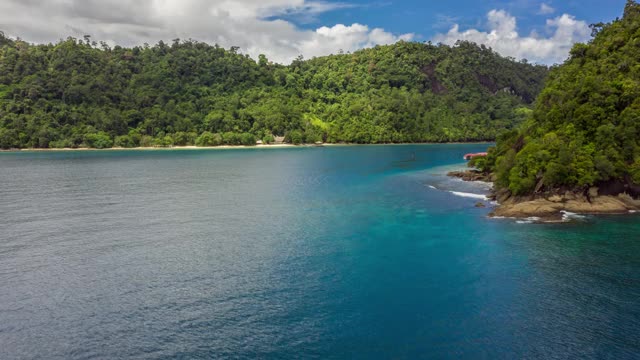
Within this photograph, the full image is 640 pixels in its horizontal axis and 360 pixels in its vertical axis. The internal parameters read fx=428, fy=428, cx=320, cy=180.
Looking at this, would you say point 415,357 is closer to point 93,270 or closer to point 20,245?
point 93,270

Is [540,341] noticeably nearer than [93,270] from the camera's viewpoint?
Yes

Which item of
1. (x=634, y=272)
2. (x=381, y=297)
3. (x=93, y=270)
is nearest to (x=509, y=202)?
(x=634, y=272)

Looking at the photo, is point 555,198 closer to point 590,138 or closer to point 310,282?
point 590,138

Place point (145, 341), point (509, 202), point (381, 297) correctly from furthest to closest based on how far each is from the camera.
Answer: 1. point (509, 202)
2. point (381, 297)
3. point (145, 341)

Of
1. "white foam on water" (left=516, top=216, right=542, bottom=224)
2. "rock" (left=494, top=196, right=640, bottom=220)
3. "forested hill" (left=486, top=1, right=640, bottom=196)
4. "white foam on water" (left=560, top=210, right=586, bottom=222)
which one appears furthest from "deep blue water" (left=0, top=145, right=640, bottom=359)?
"forested hill" (left=486, top=1, right=640, bottom=196)

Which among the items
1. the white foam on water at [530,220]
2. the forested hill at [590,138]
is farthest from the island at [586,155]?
the white foam on water at [530,220]

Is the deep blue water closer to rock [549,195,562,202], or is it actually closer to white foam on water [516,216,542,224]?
white foam on water [516,216,542,224]

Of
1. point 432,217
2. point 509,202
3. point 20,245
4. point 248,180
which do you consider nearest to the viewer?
point 20,245
